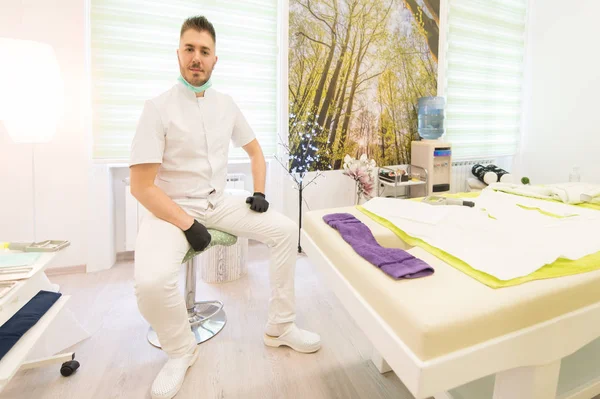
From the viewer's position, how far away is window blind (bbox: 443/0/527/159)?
11.3 feet

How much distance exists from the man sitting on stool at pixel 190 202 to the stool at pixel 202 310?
0.07 m

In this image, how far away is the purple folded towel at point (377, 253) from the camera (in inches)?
37.1

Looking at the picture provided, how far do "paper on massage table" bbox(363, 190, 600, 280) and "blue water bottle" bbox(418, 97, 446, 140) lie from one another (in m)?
1.69

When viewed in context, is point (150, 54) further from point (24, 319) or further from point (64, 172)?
point (24, 319)

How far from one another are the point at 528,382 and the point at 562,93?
3.49 meters

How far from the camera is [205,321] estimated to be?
178 centimetres

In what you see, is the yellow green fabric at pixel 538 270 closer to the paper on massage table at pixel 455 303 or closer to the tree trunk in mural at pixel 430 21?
the paper on massage table at pixel 455 303

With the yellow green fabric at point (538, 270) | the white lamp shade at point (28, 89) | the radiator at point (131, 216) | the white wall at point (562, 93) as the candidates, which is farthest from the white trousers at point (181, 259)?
the white wall at point (562, 93)

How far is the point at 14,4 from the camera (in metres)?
2.12

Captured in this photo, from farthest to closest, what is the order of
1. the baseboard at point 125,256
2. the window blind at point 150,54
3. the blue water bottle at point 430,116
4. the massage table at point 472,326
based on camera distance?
the blue water bottle at point 430,116, the baseboard at point 125,256, the window blind at point 150,54, the massage table at point 472,326

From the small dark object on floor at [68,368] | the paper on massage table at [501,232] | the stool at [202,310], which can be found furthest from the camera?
the stool at [202,310]

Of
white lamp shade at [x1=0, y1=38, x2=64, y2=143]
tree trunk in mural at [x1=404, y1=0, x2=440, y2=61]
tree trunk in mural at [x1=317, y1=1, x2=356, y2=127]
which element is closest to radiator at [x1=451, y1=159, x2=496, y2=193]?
tree trunk in mural at [x1=404, y1=0, x2=440, y2=61]

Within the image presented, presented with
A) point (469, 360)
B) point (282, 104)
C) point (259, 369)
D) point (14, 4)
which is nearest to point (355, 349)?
point (259, 369)

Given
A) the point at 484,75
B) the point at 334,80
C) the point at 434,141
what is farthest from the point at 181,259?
the point at 484,75
